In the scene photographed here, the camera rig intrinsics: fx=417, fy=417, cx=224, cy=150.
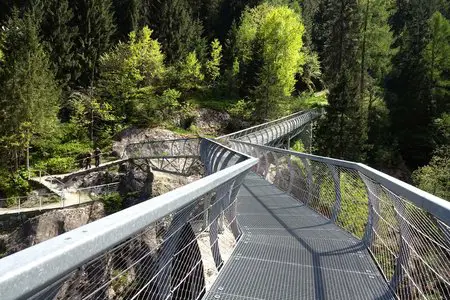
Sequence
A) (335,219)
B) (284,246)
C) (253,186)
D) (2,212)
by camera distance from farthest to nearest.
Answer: (2,212), (253,186), (335,219), (284,246)

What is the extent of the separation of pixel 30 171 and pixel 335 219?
24334 mm

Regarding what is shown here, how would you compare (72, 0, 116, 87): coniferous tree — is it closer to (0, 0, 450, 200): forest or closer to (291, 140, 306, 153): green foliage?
(0, 0, 450, 200): forest

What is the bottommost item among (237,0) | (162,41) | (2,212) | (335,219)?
(2,212)

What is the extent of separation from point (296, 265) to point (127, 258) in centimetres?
353

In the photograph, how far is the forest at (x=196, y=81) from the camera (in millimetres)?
29328

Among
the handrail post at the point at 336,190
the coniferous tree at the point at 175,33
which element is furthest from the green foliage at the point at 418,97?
the handrail post at the point at 336,190

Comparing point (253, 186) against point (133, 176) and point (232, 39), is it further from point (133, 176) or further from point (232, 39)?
point (232, 39)

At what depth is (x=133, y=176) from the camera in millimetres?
24609

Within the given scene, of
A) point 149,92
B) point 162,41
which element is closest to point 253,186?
point 149,92

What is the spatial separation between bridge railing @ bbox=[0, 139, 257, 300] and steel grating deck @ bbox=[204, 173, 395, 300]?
1.33 ft

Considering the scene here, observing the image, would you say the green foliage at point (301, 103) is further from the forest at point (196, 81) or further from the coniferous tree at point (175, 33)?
the coniferous tree at point (175, 33)

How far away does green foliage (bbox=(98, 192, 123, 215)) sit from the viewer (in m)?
21.0

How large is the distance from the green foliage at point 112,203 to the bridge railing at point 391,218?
12793 millimetres

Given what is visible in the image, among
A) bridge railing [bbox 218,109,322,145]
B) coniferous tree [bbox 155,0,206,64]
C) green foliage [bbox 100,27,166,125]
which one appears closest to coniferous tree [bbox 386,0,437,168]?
bridge railing [bbox 218,109,322,145]
